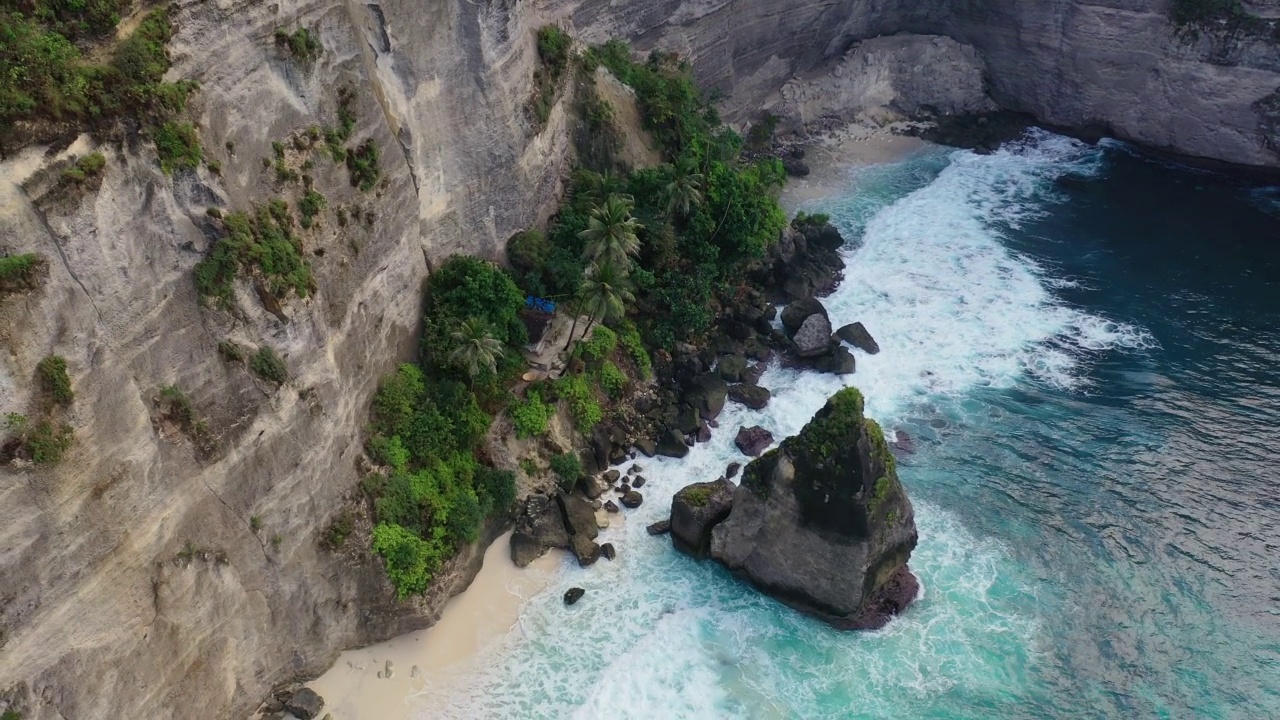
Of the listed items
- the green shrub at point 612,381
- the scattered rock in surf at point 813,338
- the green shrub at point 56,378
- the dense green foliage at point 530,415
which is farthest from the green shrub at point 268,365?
the scattered rock in surf at point 813,338

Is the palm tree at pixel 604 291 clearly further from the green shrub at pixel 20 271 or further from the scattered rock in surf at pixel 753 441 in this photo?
the green shrub at pixel 20 271

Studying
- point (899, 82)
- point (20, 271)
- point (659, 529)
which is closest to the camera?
point (20, 271)

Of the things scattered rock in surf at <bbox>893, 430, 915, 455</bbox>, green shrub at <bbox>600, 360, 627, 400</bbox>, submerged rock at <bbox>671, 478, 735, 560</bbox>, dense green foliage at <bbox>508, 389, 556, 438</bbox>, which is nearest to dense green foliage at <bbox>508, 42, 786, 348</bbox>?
green shrub at <bbox>600, 360, 627, 400</bbox>

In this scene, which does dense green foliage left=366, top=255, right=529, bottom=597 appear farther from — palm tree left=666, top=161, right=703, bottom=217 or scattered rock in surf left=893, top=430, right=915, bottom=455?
scattered rock in surf left=893, top=430, right=915, bottom=455

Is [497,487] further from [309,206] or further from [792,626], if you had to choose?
[309,206]

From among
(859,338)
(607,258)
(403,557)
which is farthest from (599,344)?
(859,338)

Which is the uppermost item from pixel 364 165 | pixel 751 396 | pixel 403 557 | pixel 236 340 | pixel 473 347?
pixel 364 165

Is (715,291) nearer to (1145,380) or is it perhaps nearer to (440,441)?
(440,441)
